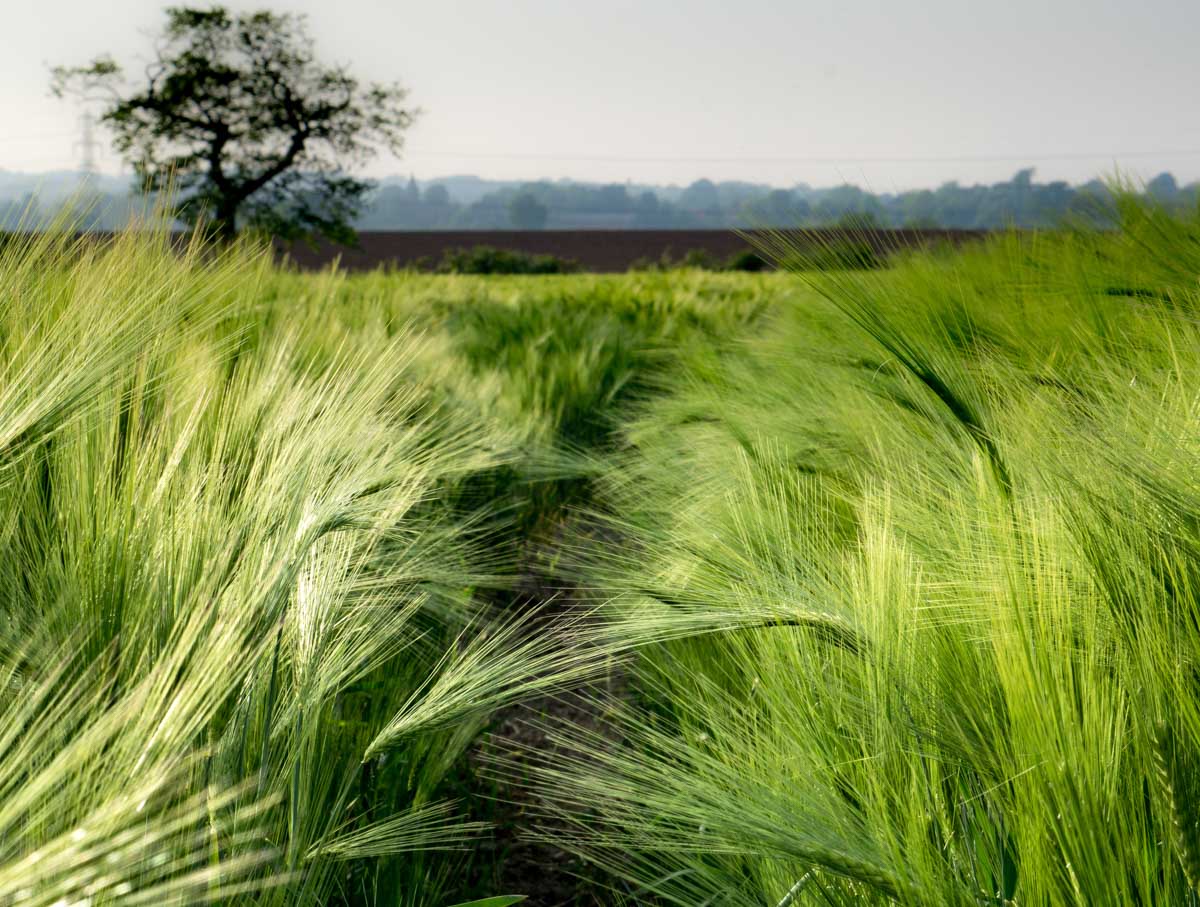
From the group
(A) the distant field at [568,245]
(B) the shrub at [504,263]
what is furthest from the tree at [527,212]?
(B) the shrub at [504,263]

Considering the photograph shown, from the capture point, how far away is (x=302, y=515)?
816 mm

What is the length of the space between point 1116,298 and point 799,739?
1084mm

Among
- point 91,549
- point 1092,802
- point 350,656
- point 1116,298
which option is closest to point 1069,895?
point 1092,802

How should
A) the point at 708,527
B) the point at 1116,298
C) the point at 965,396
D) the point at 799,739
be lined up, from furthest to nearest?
1. the point at 1116,298
2. the point at 708,527
3. the point at 965,396
4. the point at 799,739

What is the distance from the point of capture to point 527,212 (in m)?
71.9

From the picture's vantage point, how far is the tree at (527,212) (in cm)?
7000

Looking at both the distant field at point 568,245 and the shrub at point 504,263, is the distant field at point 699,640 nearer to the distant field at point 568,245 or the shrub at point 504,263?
the shrub at point 504,263

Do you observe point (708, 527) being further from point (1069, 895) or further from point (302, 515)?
point (1069, 895)

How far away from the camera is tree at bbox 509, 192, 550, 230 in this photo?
2756 inches

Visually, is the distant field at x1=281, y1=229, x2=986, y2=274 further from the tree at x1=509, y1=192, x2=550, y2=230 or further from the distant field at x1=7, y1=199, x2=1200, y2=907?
the tree at x1=509, y1=192, x2=550, y2=230

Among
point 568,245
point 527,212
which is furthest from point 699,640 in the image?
point 527,212

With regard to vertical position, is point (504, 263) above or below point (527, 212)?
below

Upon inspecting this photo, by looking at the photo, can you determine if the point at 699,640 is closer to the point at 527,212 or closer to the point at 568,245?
the point at 568,245

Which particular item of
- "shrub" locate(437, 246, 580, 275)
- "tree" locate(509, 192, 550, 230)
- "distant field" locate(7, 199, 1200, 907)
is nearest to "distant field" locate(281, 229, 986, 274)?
"shrub" locate(437, 246, 580, 275)
